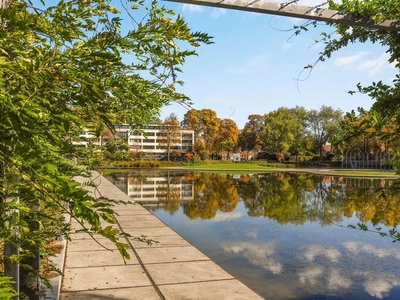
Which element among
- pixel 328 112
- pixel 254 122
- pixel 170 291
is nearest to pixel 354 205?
pixel 170 291

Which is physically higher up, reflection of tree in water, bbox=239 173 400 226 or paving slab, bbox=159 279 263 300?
reflection of tree in water, bbox=239 173 400 226

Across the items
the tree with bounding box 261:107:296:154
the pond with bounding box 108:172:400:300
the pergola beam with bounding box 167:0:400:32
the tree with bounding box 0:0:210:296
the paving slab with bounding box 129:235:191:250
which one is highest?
the tree with bounding box 261:107:296:154

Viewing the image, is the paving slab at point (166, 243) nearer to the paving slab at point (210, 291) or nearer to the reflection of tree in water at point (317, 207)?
the paving slab at point (210, 291)

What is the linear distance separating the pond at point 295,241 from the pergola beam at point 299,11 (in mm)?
1818

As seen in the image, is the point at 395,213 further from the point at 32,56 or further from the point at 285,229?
the point at 32,56

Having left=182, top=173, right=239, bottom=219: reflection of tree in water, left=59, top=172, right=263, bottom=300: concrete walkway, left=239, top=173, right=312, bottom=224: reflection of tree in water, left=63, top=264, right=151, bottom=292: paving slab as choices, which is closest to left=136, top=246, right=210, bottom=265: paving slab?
left=59, top=172, right=263, bottom=300: concrete walkway

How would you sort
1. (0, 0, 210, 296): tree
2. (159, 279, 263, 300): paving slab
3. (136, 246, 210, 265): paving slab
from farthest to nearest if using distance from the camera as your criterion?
(136, 246, 210, 265): paving slab
(159, 279, 263, 300): paving slab
(0, 0, 210, 296): tree

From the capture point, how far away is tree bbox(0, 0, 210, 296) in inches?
56.1

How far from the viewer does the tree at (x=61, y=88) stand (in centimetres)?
143

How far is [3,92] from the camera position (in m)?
1.52

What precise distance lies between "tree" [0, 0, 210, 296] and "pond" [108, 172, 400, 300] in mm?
1446

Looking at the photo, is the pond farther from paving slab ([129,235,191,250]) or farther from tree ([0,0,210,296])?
tree ([0,0,210,296])

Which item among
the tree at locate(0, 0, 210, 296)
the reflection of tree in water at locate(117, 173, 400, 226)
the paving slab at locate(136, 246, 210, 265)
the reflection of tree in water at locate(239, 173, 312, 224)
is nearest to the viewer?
the tree at locate(0, 0, 210, 296)

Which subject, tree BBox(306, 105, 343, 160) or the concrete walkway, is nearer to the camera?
the concrete walkway
